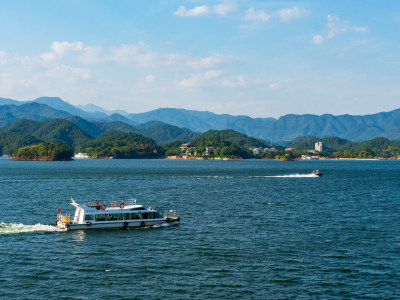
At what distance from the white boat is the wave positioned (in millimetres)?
1849

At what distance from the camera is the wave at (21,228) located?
65688 mm

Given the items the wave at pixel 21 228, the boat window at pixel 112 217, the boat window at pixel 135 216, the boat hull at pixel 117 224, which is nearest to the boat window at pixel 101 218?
the boat window at pixel 112 217

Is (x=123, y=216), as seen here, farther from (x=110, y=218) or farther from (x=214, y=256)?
(x=214, y=256)

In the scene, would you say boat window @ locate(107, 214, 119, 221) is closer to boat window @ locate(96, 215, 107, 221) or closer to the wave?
boat window @ locate(96, 215, 107, 221)

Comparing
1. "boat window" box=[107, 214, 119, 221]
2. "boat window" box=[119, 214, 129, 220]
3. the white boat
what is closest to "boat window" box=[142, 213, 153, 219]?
the white boat

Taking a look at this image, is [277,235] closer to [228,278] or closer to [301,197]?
[228,278]

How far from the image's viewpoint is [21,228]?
67562mm

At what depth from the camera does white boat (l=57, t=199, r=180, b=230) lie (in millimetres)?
67625

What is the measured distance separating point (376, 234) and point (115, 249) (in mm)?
39707

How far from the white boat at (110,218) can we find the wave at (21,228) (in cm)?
185

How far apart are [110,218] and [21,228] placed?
557 inches

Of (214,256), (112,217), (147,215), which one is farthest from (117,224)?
(214,256)

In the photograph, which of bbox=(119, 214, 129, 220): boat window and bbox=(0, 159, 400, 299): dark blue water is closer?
bbox=(0, 159, 400, 299): dark blue water

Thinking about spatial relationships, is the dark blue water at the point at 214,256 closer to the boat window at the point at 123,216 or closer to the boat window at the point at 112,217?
the boat window at the point at 123,216
